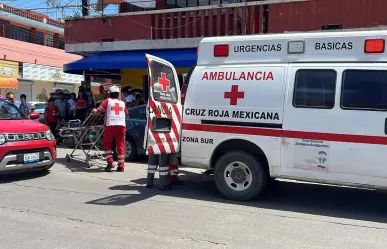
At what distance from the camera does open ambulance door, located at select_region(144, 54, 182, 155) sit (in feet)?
20.8

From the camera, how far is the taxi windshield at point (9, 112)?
8.05 metres

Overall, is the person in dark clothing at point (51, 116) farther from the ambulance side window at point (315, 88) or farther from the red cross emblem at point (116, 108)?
the ambulance side window at point (315, 88)

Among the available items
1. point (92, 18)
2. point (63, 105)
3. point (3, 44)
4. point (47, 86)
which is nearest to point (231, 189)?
point (63, 105)

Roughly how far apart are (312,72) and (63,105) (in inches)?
404

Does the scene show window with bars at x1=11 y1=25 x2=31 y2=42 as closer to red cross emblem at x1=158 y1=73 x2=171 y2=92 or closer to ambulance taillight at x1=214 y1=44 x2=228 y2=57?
red cross emblem at x1=158 y1=73 x2=171 y2=92

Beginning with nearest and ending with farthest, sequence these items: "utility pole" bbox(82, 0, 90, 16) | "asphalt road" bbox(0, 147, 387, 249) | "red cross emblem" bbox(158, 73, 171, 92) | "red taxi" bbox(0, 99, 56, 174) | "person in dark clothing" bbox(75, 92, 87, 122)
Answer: "asphalt road" bbox(0, 147, 387, 249), "red cross emblem" bbox(158, 73, 171, 92), "red taxi" bbox(0, 99, 56, 174), "person in dark clothing" bbox(75, 92, 87, 122), "utility pole" bbox(82, 0, 90, 16)

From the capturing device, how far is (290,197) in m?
6.77

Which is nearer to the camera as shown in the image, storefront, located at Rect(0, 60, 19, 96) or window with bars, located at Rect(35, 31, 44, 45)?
storefront, located at Rect(0, 60, 19, 96)

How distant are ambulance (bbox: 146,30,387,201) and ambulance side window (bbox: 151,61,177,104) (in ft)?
0.07

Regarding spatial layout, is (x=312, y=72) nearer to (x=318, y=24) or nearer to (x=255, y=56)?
(x=255, y=56)

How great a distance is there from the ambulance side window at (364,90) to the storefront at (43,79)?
3114 centimetres

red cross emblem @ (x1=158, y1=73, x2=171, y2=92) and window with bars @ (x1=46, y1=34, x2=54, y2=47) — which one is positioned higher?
window with bars @ (x1=46, y1=34, x2=54, y2=47)

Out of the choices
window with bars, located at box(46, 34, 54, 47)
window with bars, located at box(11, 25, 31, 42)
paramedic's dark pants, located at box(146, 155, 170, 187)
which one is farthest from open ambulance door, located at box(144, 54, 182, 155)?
window with bars, located at box(46, 34, 54, 47)

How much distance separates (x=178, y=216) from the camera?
554cm
